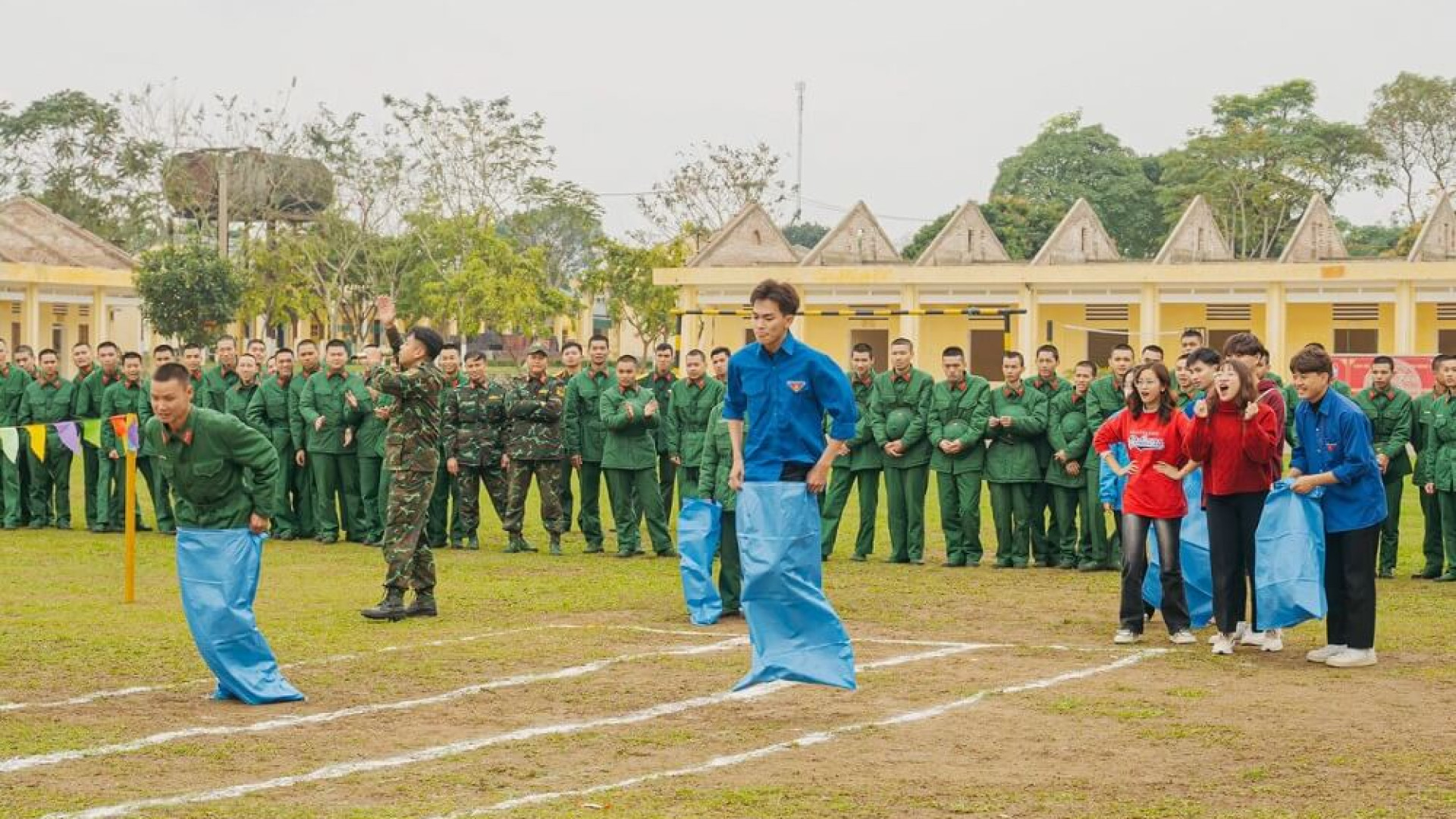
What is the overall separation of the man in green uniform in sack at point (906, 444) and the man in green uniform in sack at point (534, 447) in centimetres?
316

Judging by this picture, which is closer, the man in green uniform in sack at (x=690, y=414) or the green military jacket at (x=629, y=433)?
the man in green uniform in sack at (x=690, y=414)

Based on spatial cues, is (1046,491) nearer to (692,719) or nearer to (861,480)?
(861,480)

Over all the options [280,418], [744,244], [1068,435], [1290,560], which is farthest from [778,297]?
[744,244]

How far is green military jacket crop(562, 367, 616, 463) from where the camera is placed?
62.4 ft

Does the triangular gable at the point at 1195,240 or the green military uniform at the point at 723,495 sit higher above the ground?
the triangular gable at the point at 1195,240

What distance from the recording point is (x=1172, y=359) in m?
57.8

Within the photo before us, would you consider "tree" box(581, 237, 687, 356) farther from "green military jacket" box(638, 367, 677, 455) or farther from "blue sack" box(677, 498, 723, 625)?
"blue sack" box(677, 498, 723, 625)

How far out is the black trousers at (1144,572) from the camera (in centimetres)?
1250

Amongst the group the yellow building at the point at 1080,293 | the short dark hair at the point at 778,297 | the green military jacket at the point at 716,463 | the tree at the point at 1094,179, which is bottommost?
the green military jacket at the point at 716,463

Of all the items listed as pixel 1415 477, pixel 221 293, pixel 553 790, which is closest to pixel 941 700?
pixel 553 790

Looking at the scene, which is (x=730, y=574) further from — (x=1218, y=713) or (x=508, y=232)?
(x=508, y=232)

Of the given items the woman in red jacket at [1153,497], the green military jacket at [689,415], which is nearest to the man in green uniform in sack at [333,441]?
the green military jacket at [689,415]

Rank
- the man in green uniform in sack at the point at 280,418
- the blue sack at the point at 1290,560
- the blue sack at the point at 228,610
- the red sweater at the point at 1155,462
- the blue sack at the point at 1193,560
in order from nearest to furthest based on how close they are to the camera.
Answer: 1. the blue sack at the point at 228,610
2. the blue sack at the point at 1290,560
3. the red sweater at the point at 1155,462
4. the blue sack at the point at 1193,560
5. the man in green uniform in sack at the point at 280,418

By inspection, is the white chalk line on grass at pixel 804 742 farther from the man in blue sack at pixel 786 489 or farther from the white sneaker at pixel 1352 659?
the white sneaker at pixel 1352 659
